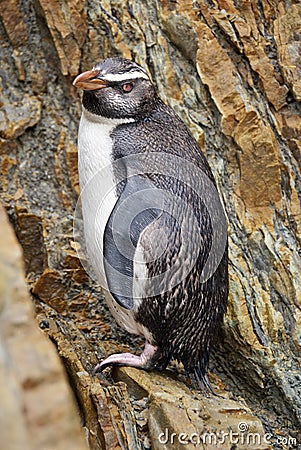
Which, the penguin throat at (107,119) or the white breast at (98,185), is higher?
the penguin throat at (107,119)

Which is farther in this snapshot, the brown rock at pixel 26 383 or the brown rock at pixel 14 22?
the brown rock at pixel 14 22

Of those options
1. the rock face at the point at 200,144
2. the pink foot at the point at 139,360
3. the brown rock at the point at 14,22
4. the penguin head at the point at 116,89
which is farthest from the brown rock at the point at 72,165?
the pink foot at the point at 139,360

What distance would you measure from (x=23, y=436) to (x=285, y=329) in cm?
228

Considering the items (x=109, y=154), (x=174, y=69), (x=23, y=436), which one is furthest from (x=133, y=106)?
(x=23, y=436)

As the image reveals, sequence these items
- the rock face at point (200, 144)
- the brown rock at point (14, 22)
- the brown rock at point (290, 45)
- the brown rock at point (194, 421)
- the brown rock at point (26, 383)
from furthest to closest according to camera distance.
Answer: the brown rock at point (14, 22) → the brown rock at point (290, 45) → the rock face at point (200, 144) → the brown rock at point (194, 421) → the brown rock at point (26, 383)

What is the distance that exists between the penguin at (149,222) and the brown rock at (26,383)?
1.26 m

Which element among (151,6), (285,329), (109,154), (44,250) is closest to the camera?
(109,154)

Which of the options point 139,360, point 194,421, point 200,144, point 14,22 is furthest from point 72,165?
point 194,421

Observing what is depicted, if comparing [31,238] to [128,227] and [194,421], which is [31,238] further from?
[194,421]

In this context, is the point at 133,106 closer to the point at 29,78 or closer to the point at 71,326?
the point at 71,326

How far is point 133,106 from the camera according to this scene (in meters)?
2.92

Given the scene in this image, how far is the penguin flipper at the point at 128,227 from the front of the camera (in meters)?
2.68

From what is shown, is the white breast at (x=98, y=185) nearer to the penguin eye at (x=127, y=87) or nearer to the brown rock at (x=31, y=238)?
the penguin eye at (x=127, y=87)

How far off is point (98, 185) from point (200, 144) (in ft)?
3.45
